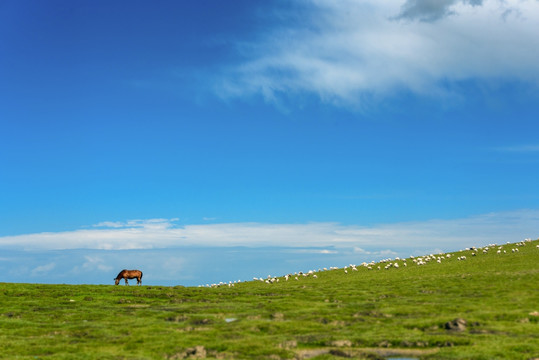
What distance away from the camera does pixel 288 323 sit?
29.5 m

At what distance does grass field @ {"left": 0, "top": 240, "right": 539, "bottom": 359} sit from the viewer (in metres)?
22.3

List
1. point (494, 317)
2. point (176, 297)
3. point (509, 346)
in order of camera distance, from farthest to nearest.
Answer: point (176, 297) < point (494, 317) < point (509, 346)

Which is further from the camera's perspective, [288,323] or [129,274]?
[129,274]

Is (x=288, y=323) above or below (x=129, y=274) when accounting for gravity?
below

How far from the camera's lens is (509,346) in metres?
21.2

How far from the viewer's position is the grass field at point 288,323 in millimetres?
22297

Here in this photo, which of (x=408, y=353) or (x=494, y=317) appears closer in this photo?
(x=408, y=353)

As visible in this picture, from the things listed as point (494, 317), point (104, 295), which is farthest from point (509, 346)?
point (104, 295)

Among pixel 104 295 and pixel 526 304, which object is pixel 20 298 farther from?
pixel 526 304

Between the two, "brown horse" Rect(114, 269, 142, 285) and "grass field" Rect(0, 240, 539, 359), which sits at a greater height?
"brown horse" Rect(114, 269, 142, 285)

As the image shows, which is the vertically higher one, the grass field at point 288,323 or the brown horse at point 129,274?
the brown horse at point 129,274

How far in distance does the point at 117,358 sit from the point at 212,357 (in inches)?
164

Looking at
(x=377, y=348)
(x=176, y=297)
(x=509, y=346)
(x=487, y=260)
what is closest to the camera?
(x=509, y=346)

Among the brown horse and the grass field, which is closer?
the grass field
